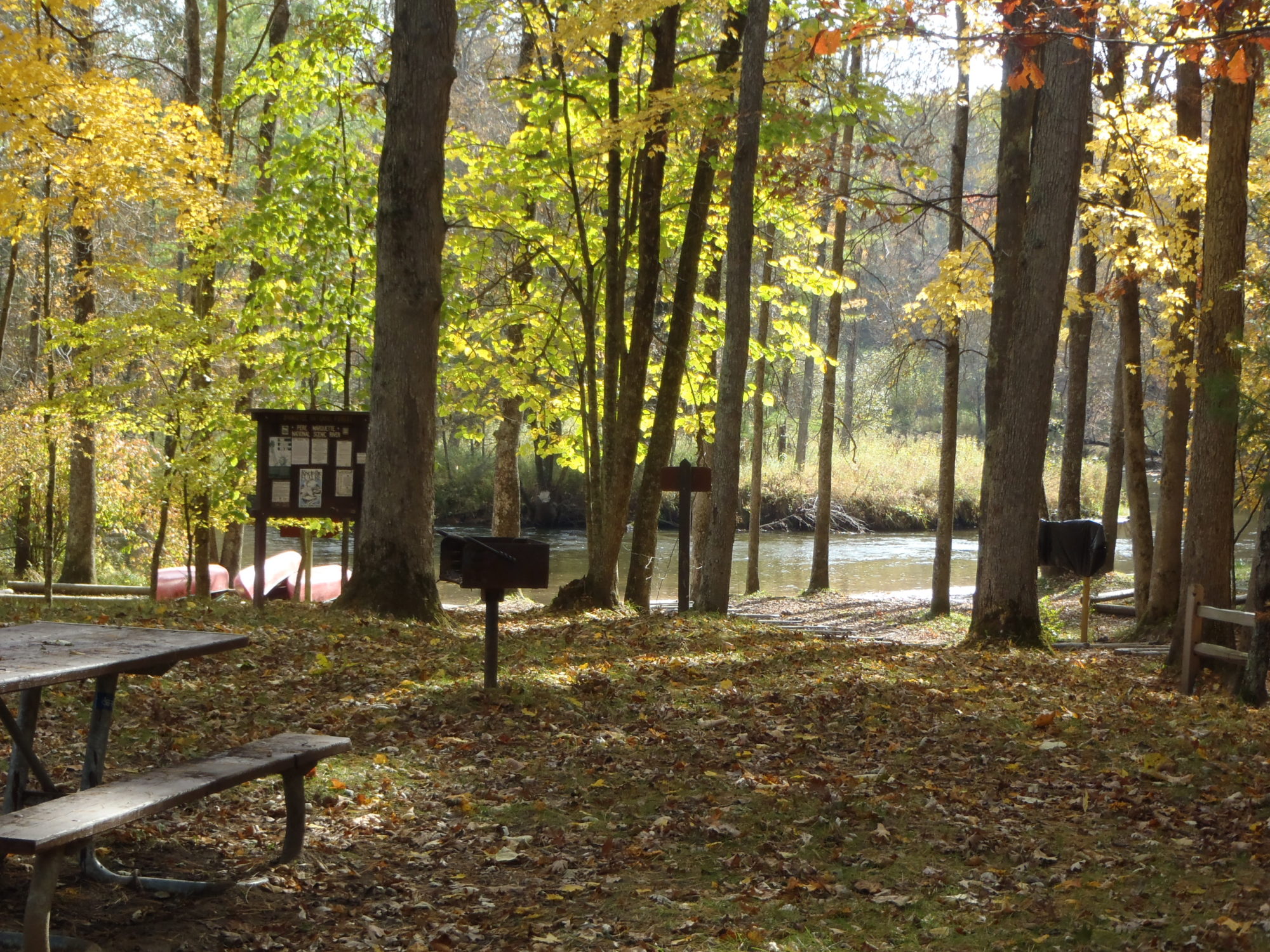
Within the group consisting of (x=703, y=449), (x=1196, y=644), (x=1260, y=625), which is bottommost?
(x=1196, y=644)

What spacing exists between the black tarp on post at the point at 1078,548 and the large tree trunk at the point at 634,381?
16.6 ft

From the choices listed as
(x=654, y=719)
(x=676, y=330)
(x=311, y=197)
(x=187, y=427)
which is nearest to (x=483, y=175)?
(x=311, y=197)

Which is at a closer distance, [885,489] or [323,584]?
[323,584]

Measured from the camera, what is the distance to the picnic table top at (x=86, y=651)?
3.30 meters

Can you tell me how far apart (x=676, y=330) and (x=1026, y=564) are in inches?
182

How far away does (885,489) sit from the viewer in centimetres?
3609

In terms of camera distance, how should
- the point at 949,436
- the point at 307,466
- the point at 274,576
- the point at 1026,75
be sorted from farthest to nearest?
1. the point at 274,576
2. the point at 949,436
3. the point at 307,466
4. the point at 1026,75

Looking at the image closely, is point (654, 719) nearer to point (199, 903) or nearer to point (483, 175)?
point (199, 903)

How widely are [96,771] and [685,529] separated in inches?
370

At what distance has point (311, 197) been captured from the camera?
1298 centimetres

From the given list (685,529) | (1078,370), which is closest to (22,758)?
(685,529)

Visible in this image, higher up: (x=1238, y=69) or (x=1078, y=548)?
(x=1238, y=69)

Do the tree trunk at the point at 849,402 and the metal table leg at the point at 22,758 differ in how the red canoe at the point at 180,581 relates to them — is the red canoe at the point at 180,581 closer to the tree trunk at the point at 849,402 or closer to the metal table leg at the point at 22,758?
the metal table leg at the point at 22,758

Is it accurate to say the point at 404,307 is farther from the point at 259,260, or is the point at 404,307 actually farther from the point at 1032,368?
the point at 1032,368
